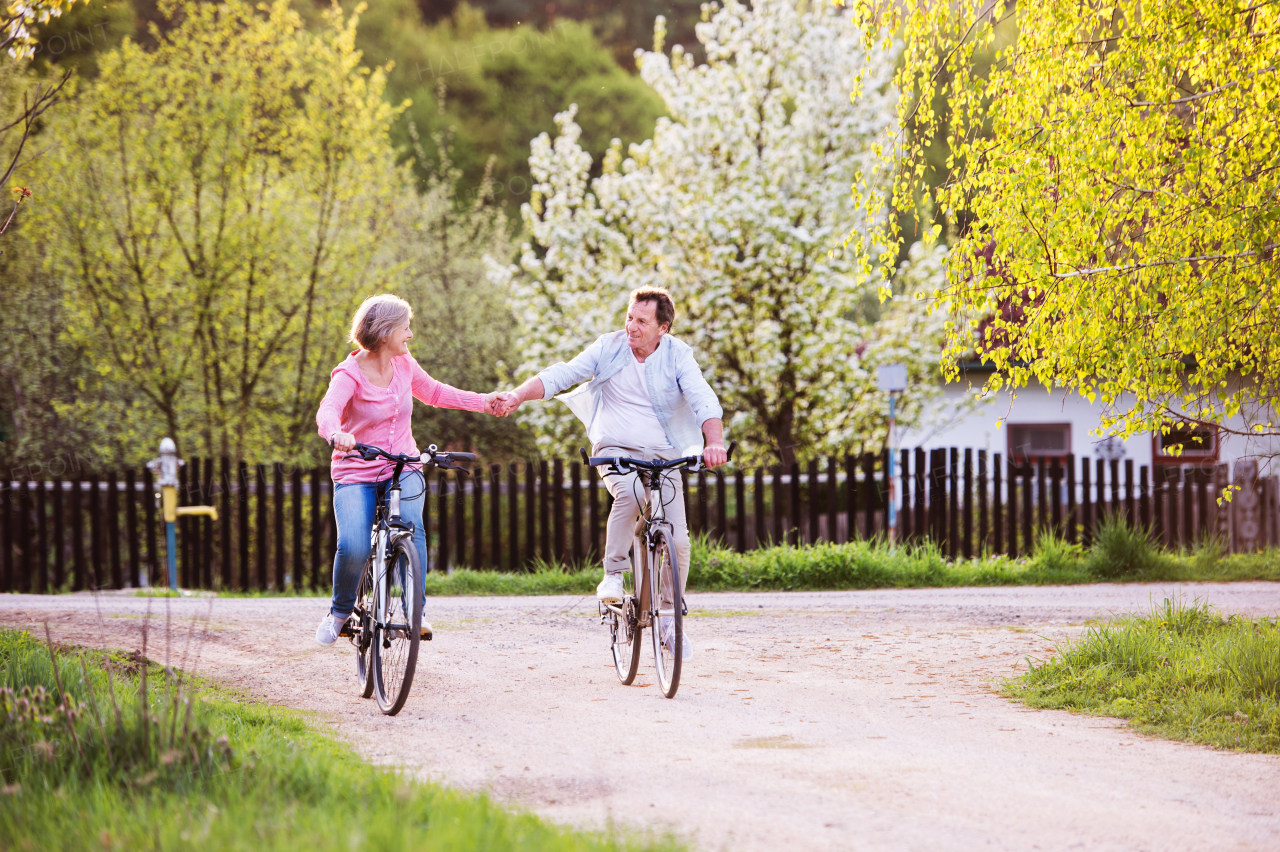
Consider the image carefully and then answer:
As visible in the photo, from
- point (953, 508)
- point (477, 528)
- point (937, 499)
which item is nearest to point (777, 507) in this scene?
point (937, 499)

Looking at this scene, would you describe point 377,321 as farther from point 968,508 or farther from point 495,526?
point 968,508

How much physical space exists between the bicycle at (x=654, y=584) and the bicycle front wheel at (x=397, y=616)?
3.33ft

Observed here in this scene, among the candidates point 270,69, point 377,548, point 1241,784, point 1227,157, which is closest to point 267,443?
point 270,69

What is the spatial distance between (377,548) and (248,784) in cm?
187

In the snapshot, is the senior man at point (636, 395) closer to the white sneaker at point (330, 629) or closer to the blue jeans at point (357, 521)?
the blue jeans at point (357, 521)

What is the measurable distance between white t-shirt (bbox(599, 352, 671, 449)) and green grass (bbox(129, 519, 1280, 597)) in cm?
478

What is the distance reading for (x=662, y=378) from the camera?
5.89 m

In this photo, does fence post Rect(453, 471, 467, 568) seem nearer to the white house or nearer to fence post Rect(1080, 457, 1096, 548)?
fence post Rect(1080, 457, 1096, 548)

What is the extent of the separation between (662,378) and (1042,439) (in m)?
16.0

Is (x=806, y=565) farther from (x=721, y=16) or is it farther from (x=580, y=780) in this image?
(x=721, y=16)

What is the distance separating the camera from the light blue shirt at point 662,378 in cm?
589

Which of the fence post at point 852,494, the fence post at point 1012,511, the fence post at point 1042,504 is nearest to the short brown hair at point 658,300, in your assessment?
the fence post at point 852,494

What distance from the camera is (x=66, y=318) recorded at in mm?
17812

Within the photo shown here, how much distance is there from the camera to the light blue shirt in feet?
19.3
